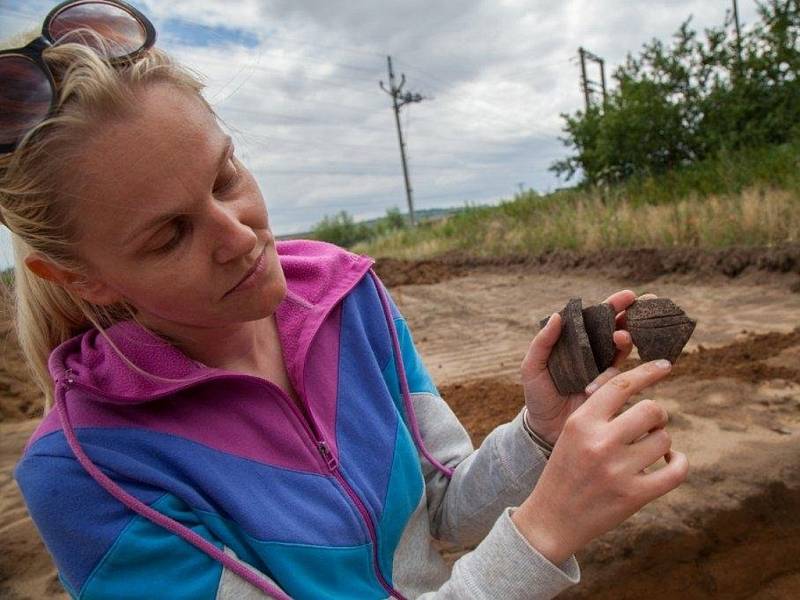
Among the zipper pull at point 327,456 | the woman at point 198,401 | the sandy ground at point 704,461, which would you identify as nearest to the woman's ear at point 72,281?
the woman at point 198,401

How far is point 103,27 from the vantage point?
1.18 meters

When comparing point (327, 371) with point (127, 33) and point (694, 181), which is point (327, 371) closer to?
point (127, 33)

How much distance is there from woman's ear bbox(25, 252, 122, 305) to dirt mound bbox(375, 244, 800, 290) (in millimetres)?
6622

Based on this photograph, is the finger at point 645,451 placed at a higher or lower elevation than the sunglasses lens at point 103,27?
lower

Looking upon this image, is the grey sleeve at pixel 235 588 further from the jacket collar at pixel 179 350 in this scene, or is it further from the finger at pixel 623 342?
the finger at pixel 623 342

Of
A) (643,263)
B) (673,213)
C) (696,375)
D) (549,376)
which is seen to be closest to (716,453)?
(696,375)

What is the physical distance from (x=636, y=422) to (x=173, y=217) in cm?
87

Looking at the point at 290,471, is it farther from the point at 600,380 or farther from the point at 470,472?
the point at 600,380

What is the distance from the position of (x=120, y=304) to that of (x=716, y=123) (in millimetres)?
13395

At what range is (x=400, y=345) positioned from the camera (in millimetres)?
1640

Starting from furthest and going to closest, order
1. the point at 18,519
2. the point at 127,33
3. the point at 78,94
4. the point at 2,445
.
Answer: the point at 2,445, the point at 18,519, the point at 127,33, the point at 78,94

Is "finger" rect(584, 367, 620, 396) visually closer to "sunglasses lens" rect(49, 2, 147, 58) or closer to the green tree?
"sunglasses lens" rect(49, 2, 147, 58)

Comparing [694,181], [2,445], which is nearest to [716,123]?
[694,181]

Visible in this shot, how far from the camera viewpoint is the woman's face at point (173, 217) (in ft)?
3.46
